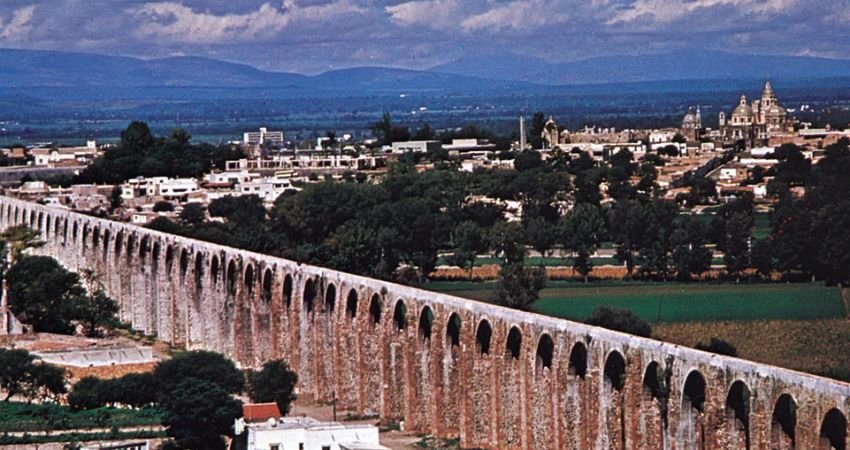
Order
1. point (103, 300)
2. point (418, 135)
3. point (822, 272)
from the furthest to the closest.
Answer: point (418, 135)
point (822, 272)
point (103, 300)

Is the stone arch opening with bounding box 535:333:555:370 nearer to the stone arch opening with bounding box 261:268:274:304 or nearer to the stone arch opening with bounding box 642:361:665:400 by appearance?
the stone arch opening with bounding box 642:361:665:400

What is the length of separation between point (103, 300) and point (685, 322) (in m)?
18.1

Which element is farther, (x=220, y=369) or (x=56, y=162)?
(x=56, y=162)

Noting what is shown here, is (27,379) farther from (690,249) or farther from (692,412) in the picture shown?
(690,249)

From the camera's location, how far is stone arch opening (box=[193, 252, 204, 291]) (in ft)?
243

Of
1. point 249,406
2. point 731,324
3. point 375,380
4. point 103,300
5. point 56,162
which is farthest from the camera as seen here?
point 56,162

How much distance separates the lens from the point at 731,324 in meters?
71.1

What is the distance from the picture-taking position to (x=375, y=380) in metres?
58.6

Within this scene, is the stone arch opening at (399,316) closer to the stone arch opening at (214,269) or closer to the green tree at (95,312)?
the stone arch opening at (214,269)

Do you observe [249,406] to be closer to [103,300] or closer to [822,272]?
[103,300]

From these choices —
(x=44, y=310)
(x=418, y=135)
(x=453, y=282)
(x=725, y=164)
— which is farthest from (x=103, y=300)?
(x=418, y=135)

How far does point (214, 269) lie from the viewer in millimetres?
72938

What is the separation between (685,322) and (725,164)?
59.0 m

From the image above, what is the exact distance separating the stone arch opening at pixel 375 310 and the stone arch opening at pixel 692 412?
16.0m
